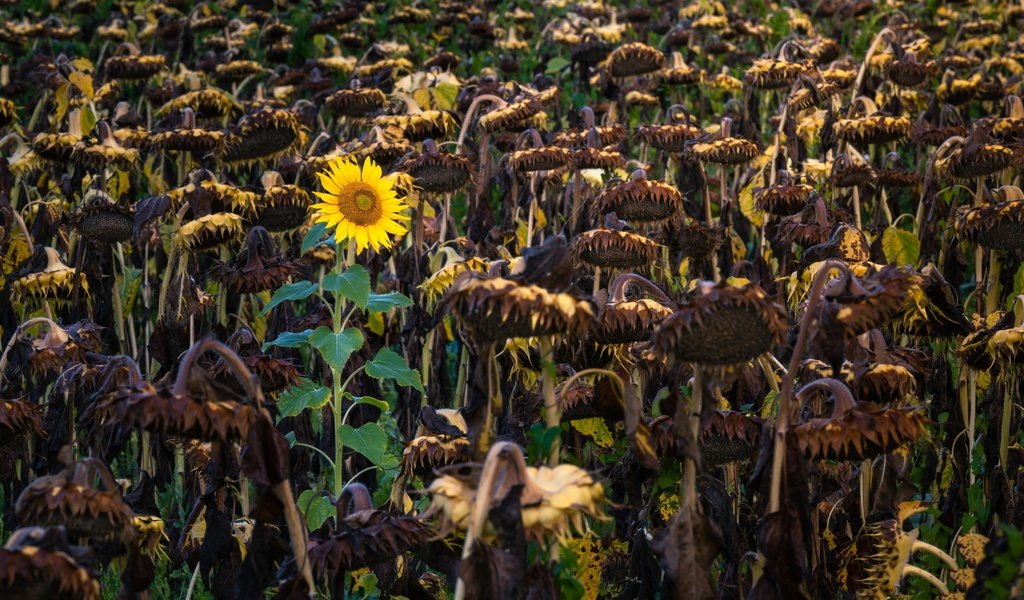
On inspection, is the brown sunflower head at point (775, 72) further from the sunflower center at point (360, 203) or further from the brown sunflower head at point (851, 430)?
the brown sunflower head at point (851, 430)

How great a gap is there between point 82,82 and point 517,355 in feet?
11.5

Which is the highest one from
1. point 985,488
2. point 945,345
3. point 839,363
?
point 839,363

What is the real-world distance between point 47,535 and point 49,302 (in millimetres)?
2496

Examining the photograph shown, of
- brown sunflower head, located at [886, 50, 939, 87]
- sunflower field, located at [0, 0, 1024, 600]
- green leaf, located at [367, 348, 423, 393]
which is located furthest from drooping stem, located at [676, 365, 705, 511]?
brown sunflower head, located at [886, 50, 939, 87]

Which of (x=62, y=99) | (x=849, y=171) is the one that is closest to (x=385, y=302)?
(x=849, y=171)

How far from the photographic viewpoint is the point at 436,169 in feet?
13.1

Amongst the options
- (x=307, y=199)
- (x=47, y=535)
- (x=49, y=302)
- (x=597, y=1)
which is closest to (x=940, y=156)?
(x=307, y=199)

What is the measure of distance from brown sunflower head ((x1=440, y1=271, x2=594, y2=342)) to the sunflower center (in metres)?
1.31

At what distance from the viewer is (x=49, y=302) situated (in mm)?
4039

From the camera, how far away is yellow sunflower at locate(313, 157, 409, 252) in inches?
126

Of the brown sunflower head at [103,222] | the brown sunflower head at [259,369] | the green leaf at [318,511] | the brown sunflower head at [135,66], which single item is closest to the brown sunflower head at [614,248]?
the brown sunflower head at [259,369]

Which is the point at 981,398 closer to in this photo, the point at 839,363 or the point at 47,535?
the point at 839,363

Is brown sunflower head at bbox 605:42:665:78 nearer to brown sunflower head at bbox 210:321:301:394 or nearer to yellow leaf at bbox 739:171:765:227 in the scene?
yellow leaf at bbox 739:171:765:227

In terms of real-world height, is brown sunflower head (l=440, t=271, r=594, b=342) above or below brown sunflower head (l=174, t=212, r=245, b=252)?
above
